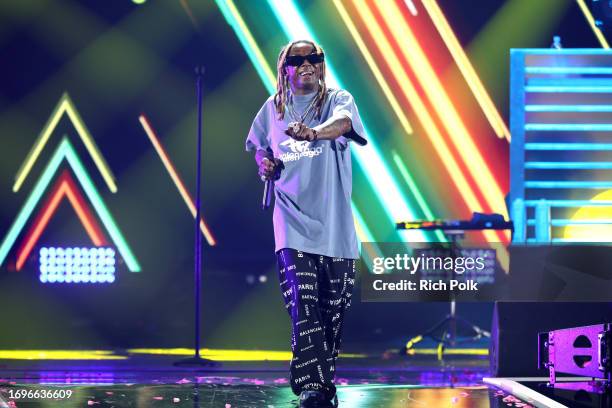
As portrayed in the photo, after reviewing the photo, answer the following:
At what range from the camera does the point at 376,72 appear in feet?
25.5

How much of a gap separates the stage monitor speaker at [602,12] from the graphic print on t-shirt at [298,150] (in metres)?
3.99

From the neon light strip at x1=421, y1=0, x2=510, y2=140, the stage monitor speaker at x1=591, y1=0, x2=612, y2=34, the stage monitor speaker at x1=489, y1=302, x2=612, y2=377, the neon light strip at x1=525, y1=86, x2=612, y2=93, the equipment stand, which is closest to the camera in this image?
the stage monitor speaker at x1=489, y1=302, x2=612, y2=377

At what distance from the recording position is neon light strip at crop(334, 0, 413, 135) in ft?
25.4

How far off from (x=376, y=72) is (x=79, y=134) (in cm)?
246

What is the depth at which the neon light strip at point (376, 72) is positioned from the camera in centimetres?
774

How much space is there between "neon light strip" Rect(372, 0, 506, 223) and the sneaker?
4.61 meters

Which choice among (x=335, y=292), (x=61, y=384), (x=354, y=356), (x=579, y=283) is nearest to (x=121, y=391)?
(x=61, y=384)

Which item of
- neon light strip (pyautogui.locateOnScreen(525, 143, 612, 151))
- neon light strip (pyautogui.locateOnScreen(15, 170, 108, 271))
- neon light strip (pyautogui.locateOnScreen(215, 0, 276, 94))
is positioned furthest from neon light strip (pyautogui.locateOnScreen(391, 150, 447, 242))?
neon light strip (pyautogui.locateOnScreen(15, 170, 108, 271))

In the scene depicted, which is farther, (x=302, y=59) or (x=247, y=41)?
(x=247, y=41)

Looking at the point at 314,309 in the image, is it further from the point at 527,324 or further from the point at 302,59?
the point at 527,324

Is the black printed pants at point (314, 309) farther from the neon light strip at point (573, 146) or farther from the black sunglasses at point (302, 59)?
the neon light strip at point (573, 146)

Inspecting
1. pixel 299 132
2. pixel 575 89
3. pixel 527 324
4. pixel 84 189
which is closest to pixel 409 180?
pixel 575 89

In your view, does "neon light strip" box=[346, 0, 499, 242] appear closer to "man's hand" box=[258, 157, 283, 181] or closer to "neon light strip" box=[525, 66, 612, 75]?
"neon light strip" box=[525, 66, 612, 75]

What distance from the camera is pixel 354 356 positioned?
270 inches
